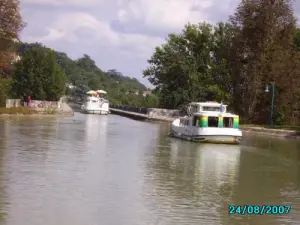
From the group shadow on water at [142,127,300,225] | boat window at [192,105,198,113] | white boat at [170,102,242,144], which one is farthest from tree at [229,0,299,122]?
shadow on water at [142,127,300,225]

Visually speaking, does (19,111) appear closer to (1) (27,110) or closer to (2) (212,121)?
(1) (27,110)

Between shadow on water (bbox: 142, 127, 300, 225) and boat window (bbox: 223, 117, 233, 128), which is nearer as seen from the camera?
shadow on water (bbox: 142, 127, 300, 225)

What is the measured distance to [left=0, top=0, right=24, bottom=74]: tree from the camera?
47.7 m

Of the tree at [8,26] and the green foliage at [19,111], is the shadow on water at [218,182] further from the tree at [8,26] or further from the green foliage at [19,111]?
the green foliage at [19,111]

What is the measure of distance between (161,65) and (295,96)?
2425 cm

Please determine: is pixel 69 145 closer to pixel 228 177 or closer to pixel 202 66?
pixel 228 177

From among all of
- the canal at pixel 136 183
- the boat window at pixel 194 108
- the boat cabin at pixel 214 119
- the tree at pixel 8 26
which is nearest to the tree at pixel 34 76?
the tree at pixel 8 26

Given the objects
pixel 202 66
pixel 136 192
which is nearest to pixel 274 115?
pixel 202 66

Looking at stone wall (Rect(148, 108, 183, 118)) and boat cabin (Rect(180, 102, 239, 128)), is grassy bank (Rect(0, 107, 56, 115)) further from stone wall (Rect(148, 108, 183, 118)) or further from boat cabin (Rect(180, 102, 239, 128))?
boat cabin (Rect(180, 102, 239, 128))

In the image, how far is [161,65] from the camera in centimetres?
7794
